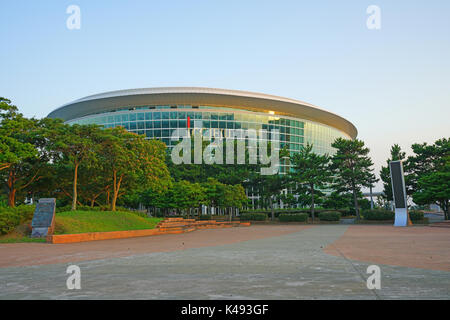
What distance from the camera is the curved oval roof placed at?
237 ft

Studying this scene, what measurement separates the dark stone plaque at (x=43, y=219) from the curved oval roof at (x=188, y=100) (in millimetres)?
52488

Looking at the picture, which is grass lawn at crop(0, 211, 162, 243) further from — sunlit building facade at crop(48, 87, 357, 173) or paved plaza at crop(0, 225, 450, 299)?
sunlit building facade at crop(48, 87, 357, 173)

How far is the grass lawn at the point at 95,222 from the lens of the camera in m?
21.6

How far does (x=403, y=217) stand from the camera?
126 ft

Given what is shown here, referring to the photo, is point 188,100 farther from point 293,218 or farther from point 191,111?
point 293,218

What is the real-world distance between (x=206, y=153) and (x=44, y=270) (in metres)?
45.3

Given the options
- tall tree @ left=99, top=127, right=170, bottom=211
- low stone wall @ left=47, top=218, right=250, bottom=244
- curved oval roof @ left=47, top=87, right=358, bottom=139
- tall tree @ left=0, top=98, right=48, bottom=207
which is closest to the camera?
low stone wall @ left=47, top=218, right=250, bottom=244

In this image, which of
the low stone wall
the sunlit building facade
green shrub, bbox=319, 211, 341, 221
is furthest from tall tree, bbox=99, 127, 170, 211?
the sunlit building facade

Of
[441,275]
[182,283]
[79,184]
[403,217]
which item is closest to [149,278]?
[182,283]

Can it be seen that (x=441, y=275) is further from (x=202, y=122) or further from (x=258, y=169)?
(x=202, y=122)

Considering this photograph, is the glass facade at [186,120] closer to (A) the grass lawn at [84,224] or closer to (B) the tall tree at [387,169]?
(B) the tall tree at [387,169]

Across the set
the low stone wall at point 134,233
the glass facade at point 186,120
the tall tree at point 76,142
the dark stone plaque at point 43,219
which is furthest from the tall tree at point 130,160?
the glass facade at point 186,120

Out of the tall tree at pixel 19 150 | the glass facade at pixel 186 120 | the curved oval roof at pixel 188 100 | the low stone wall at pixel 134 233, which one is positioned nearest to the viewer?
the low stone wall at pixel 134 233

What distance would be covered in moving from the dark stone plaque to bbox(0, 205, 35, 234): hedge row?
1.36 m
